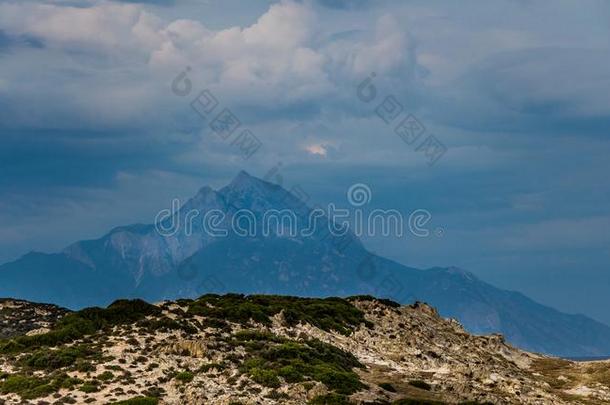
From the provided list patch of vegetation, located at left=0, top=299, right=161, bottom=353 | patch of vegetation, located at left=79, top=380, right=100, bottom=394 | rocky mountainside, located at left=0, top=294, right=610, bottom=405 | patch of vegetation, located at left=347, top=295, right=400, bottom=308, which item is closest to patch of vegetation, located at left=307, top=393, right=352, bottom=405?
rocky mountainside, located at left=0, top=294, right=610, bottom=405

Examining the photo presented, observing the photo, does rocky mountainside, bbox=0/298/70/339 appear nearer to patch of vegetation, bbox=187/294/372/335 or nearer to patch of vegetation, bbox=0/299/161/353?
patch of vegetation, bbox=0/299/161/353

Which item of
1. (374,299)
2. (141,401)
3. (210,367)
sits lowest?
(141,401)

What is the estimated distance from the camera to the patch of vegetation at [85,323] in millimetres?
66312

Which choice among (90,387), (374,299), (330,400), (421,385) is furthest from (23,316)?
(330,400)

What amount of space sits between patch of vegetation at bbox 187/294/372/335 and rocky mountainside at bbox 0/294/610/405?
18cm

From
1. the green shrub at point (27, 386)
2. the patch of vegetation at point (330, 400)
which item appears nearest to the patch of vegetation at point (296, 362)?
the patch of vegetation at point (330, 400)

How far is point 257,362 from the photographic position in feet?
203

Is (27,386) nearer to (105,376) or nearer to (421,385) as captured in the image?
(105,376)

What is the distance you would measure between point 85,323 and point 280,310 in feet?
69.2

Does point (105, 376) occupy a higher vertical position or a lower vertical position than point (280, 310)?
lower

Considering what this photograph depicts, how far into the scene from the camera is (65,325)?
71.2 meters

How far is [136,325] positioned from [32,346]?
8.89 meters

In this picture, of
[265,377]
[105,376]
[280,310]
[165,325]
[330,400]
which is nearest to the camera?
[330,400]

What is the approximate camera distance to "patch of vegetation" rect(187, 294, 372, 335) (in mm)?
77625
